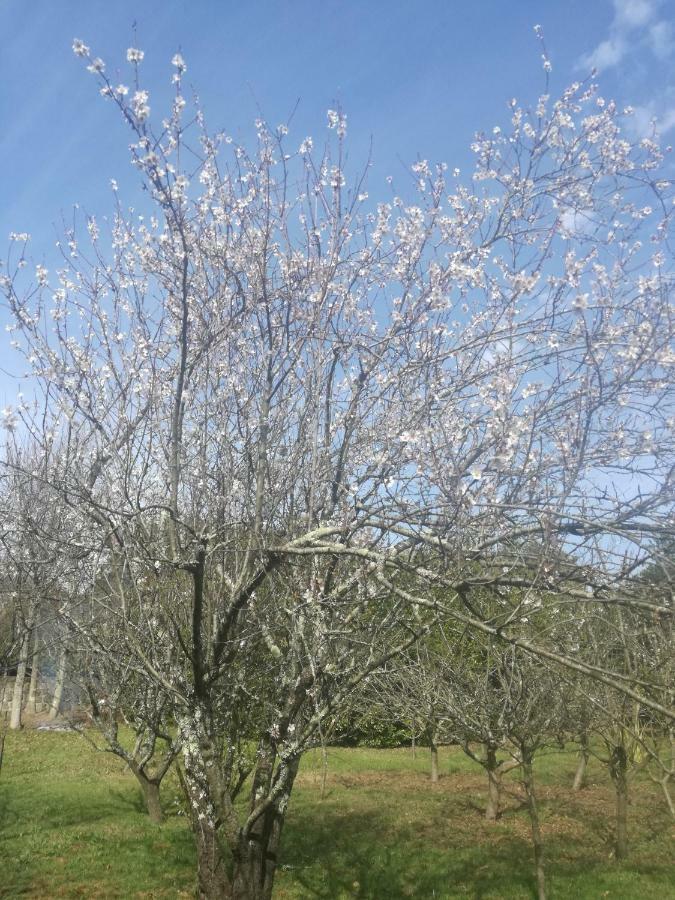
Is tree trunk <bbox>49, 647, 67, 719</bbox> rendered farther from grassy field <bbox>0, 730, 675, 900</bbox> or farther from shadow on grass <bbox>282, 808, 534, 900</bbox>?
shadow on grass <bbox>282, 808, 534, 900</bbox>

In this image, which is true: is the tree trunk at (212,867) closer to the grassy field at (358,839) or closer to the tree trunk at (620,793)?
the grassy field at (358,839)

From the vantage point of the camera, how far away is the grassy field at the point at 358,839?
852 cm

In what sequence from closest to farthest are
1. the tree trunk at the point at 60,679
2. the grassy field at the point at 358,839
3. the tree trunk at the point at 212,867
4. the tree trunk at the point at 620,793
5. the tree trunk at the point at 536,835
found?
the tree trunk at the point at 212,867
the tree trunk at the point at 536,835
the grassy field at the point at 358,839
the tree trunk at the point at 60,679
the tree trunk at the point at 620,793

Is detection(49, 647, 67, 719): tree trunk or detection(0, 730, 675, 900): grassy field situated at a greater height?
detection(49, 647, 67, 719): tree trunk

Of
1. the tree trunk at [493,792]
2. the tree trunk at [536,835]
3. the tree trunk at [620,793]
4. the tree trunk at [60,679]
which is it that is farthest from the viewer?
the tree trunk at [493,792]

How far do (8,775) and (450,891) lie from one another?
32.6ft

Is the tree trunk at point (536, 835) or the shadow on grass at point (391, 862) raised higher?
the tree trunk at point (536, 835)

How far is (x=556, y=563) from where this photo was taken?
3.36m

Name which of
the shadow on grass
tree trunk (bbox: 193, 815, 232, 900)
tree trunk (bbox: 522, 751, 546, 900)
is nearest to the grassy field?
the shadow on grass

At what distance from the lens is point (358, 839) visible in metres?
10.4

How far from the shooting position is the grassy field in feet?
A: 27.9

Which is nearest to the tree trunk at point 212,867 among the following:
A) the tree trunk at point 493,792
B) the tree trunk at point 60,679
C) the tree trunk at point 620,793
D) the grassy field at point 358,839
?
the tree trunk at point 60,679

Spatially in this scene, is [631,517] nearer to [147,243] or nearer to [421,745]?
[147,243]

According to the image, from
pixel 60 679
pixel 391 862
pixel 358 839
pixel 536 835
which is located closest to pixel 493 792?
pixel 358 839
